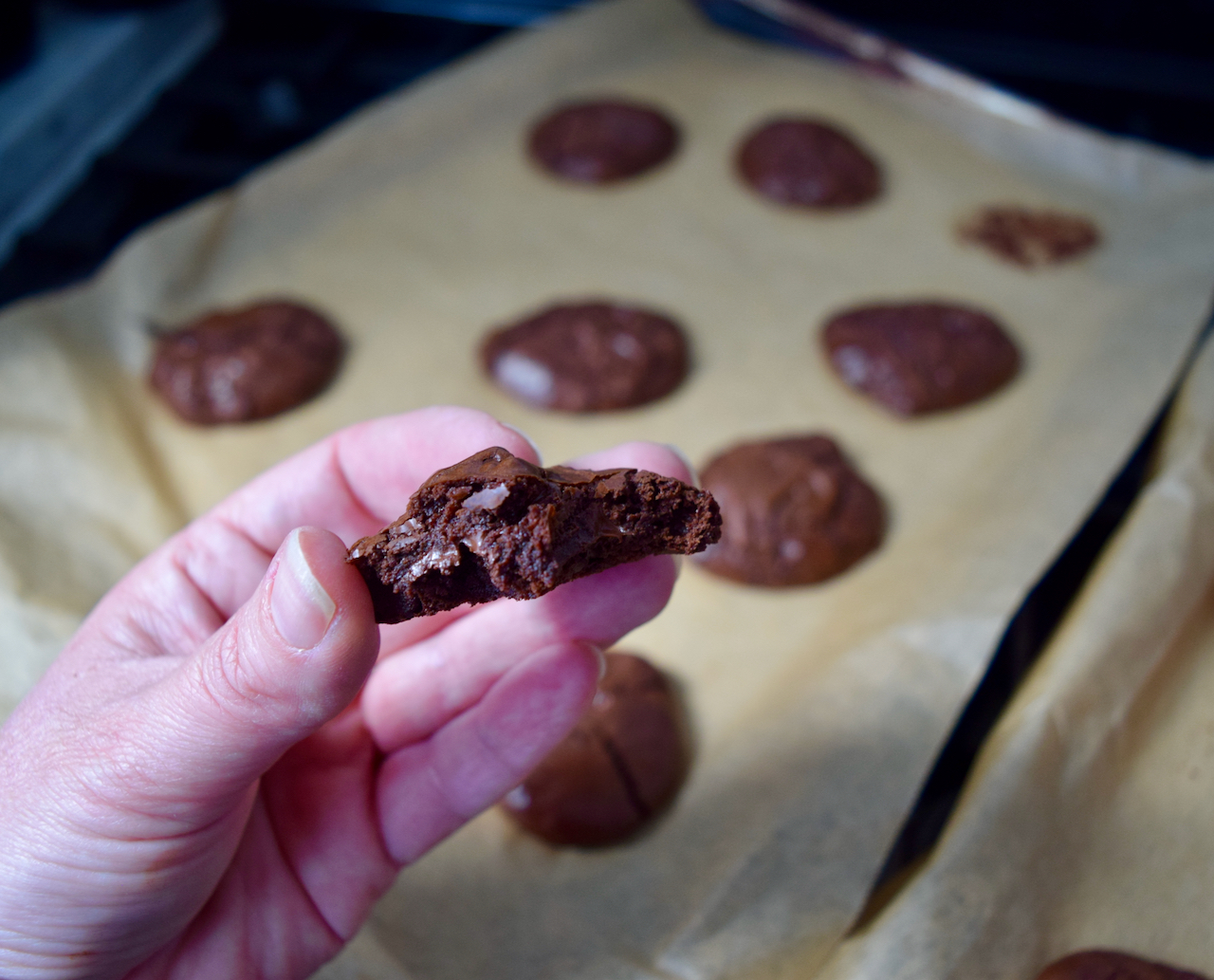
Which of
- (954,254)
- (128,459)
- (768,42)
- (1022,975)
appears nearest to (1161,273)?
(954,254)

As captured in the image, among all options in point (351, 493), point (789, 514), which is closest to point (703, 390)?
point (789, 514)

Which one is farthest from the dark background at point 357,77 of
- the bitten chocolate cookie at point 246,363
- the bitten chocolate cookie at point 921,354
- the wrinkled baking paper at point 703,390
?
the bitten chocolate cookie at point 921,354

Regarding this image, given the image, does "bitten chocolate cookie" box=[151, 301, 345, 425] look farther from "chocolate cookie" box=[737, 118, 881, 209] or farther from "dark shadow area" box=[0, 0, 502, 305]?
"chocolate cookie" box=[737, 118, 881, 209]

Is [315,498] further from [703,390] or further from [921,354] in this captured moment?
[921,354]

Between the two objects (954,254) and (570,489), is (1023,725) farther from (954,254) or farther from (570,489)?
(954,254)

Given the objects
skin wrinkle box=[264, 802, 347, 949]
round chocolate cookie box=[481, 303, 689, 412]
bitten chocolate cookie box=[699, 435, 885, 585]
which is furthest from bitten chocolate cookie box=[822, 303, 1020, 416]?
skin wrinkle box=[264, 802, 347, 949]

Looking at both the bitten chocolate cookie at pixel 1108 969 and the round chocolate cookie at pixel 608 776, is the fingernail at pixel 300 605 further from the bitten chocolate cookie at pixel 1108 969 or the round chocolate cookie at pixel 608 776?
the bitten chocolate cookie at pixel 1108 969
